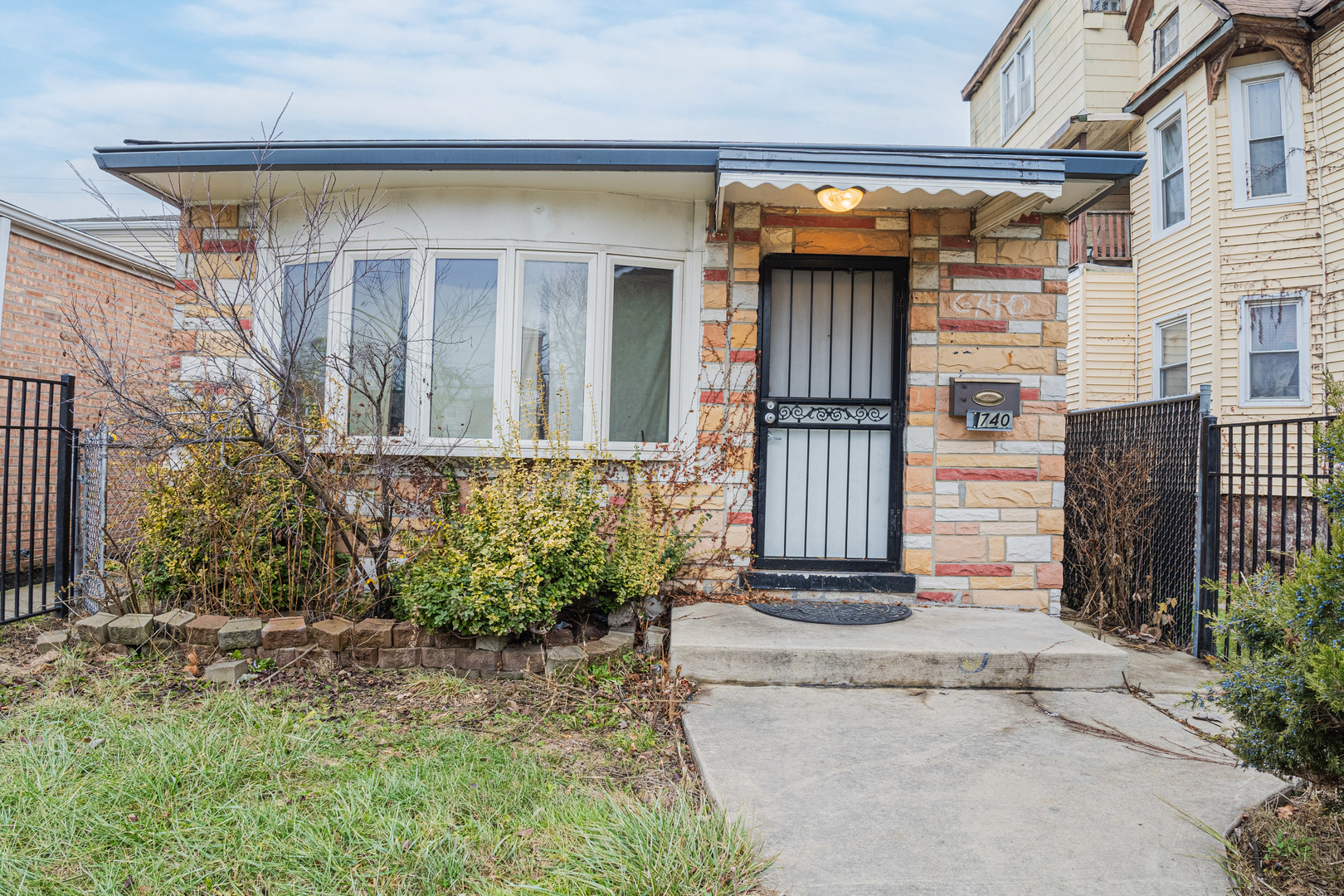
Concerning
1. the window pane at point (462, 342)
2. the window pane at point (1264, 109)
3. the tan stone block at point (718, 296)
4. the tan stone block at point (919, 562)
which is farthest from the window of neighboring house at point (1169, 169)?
the window pane at point (462, 342)

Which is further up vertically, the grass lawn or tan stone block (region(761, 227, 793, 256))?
tan stone block (region(761, 227, 793, 256))

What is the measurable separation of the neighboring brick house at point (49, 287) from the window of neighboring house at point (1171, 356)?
12.4 m

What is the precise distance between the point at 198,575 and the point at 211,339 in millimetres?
1670

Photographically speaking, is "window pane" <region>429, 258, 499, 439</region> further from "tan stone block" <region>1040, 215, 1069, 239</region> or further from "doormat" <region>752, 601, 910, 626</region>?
"tan stone block" <region>1040, 215, 1069, 239</region>

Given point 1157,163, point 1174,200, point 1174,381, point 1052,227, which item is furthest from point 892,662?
point 1157,163

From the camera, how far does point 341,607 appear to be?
429 centimetres

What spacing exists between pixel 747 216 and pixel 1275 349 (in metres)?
7.86

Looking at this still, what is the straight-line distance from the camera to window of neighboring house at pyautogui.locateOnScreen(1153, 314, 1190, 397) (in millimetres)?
10086

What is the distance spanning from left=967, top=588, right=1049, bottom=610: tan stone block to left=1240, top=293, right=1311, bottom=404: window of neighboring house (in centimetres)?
622

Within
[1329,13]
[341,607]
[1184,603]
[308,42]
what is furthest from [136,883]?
[308,42]

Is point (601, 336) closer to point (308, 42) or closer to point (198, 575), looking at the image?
point (198, 575)

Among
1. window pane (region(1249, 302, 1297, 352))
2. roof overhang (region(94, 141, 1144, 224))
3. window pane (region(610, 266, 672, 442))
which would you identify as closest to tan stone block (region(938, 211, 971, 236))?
roof overhang (region(94, 141, 1144, 224))

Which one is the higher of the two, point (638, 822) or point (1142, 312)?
point (1142, 312)

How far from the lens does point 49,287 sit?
26.4 feet
